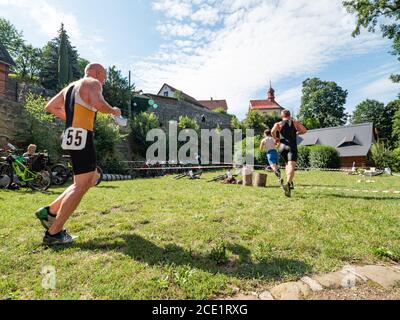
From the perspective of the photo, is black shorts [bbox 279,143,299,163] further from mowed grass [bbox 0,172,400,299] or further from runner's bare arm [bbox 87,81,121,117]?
runner's bare arm [bbox 87,81,121,117]

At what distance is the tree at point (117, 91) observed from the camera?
1037 inches

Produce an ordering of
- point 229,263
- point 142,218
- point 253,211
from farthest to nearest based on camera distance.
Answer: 1. point 253,211
2. point 142,218
3. point 229,263

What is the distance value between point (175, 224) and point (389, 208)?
362 centimetres

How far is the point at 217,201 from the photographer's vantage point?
5383 millimetres

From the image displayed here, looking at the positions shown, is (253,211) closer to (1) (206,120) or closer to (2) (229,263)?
(2) (229,263)

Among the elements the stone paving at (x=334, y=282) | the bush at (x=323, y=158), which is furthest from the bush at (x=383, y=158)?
the stone paving at (x=334, y=282)

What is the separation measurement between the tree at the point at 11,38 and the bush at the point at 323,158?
152ft

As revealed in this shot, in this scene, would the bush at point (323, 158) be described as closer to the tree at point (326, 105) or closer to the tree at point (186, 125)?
the tree at point (186, 125)

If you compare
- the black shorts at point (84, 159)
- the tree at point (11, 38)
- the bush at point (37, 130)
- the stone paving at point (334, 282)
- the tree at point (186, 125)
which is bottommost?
the stone paving at point (334, 282)

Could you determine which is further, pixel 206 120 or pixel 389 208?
pixel 206 120

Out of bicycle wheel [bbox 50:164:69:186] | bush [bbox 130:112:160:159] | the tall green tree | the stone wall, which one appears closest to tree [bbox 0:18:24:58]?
the tall green tree

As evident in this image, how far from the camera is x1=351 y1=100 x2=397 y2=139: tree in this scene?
52.0 m
